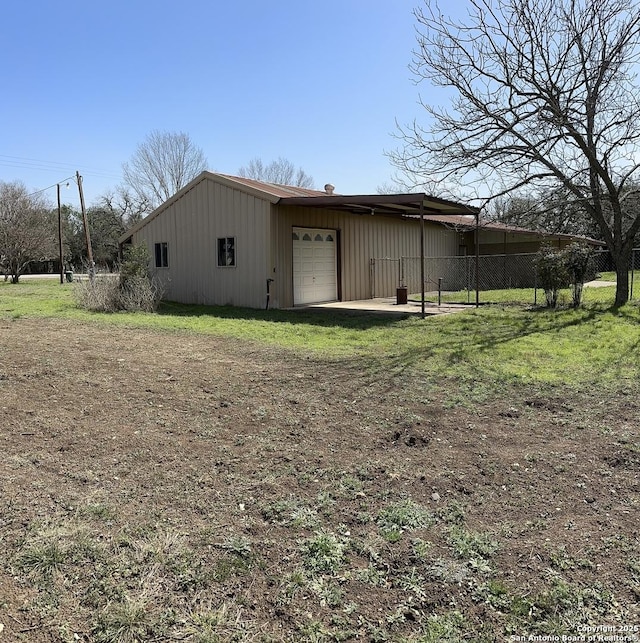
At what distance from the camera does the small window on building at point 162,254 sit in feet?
52.0

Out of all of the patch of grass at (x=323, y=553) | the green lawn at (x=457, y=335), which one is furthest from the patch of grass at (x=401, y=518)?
the green lawn at (x=457, y=335)

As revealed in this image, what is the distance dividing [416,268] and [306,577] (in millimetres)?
16893

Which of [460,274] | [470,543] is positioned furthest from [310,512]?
[460,274]

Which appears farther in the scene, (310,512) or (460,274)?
(460,274)

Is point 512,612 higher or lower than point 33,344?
lower

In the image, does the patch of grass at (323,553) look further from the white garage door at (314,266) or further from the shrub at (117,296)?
the white garage door at (314,266)

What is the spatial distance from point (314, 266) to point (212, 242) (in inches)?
113

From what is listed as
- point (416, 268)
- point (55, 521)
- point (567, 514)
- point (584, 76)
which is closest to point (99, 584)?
point (55, 521)

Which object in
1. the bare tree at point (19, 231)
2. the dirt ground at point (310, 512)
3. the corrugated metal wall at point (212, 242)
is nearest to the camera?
the dirt ground at point (310, 512)

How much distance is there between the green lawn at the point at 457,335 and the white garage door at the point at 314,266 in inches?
75.4

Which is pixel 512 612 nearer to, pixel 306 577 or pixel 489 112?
pixel 306 577

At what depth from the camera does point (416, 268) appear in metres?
18.7

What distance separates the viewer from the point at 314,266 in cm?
1464

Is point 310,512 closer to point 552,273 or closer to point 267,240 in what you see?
point 267,240
